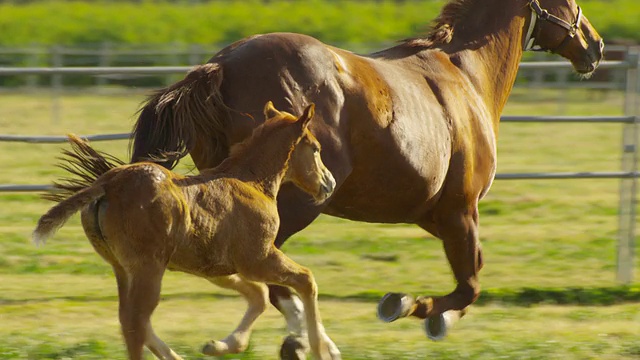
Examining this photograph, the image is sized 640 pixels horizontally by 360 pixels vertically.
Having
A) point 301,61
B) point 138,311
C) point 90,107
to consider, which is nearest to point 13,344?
point 138,311

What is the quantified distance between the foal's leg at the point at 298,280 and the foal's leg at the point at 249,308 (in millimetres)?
236

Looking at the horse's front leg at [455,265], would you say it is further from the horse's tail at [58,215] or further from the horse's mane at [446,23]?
the horse's tail at [58,215]

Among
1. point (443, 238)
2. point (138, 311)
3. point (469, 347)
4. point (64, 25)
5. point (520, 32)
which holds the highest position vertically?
point (520, 32)

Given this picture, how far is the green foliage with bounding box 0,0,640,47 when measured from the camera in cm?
3344

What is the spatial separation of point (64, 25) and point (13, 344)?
2991 centimetres

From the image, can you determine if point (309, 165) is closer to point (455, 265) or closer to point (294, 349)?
point (294, 349)

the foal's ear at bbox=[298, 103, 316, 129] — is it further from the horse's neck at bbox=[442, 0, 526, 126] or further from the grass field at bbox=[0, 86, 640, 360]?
the horse's neck at bbox=[442, 0, 526, 126]

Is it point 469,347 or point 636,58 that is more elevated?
point 636,58

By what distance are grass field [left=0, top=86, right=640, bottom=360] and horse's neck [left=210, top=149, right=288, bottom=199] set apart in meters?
1.06

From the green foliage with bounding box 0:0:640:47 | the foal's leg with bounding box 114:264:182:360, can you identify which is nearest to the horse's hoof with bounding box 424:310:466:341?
the foal's leg with bounding box 114:264:182:360

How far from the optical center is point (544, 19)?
694cm

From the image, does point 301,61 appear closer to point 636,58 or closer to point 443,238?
point 443,238

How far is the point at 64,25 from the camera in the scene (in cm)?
3459

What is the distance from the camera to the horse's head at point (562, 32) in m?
6.96
